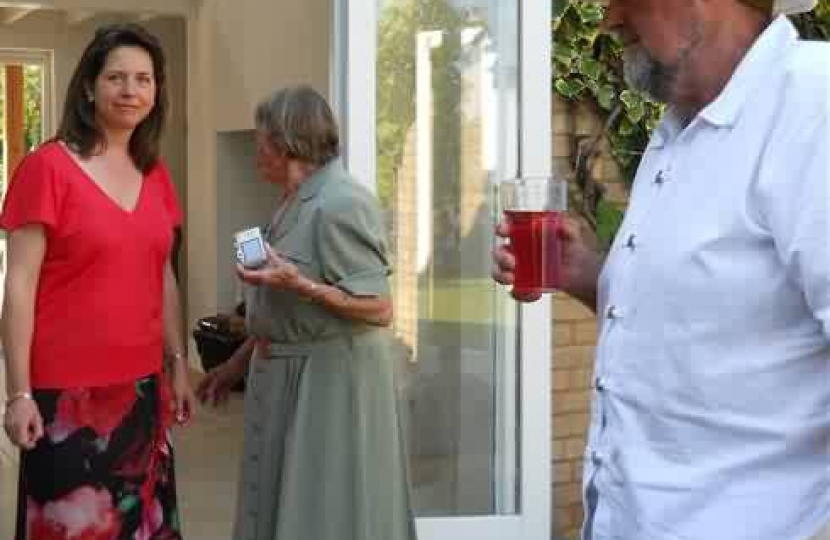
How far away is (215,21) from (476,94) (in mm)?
5736

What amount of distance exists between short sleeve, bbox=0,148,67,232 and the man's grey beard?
1.60 m

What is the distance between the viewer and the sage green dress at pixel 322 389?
3.63 metres

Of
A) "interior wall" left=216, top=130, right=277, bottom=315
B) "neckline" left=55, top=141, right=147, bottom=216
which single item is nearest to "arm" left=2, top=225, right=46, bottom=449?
"neckline" left=55, top=141, right=147, bottom=216

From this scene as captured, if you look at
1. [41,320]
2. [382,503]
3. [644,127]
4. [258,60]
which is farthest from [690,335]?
[258,60]

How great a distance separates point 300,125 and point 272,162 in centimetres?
14

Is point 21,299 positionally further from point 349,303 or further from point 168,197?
point 349,303

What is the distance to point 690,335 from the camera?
1757mm

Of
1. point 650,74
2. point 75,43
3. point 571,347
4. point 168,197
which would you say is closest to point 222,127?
point 75,43

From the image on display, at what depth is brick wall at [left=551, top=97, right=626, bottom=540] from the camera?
5.29 metres

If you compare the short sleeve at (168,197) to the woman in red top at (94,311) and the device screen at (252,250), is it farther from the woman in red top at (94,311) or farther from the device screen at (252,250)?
the device screen at (252,250)

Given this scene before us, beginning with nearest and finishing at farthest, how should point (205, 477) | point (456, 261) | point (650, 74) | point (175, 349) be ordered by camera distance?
1. point (650, 74)
2. point (175, 349)
3. point (456, 261)
4. point (205, 477)

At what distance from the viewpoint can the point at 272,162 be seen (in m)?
3.77

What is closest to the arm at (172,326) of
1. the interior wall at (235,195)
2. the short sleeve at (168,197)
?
the short sleeve at (168,197)

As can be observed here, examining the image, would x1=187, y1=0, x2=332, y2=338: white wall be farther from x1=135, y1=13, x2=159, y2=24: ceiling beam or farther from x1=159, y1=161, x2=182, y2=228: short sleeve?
x1=159, y1=161, x2=182, y2=228: short sleeve
